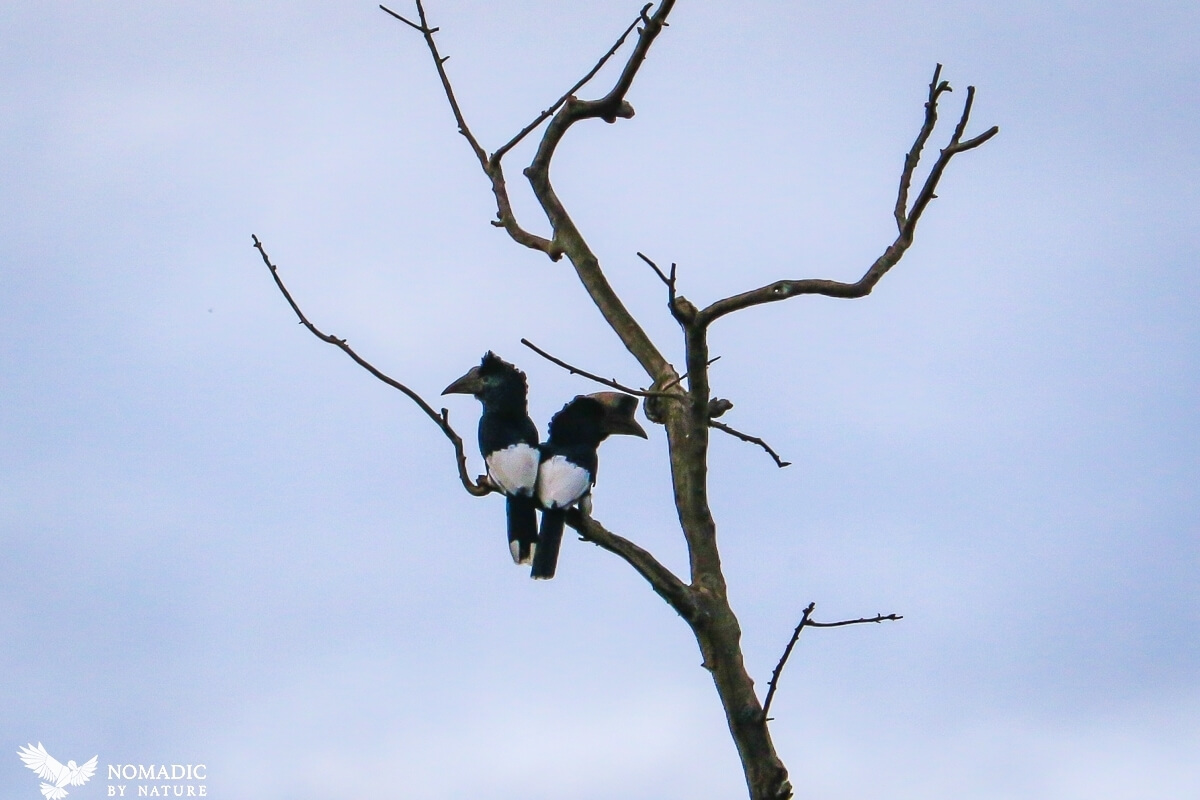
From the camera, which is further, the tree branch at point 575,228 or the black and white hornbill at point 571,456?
the black and white hornbill at point 571,456

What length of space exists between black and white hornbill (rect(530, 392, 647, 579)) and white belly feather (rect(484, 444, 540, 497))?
0.14 ft

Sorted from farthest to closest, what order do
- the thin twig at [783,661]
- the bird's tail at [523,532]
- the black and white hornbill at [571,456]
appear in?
the bird's tail at [523,532] → the black and white hornbill at [571,456] → the thin twig at [783,661]

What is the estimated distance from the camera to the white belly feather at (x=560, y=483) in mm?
5797

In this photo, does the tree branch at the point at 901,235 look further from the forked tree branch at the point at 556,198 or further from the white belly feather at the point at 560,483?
the white belly feather at the point at 560,483

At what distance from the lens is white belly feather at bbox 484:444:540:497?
19.3 feet

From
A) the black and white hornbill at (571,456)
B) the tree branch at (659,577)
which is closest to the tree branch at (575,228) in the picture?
the tree branch at (659,577)

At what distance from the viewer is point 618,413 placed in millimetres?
6309

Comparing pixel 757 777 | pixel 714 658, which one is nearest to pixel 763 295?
pixel 714 658

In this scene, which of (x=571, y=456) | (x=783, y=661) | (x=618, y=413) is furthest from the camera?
(x=618, y=413)

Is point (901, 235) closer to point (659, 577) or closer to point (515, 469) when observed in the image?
point (659, 577)

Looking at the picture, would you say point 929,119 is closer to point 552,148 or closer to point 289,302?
point 552,148

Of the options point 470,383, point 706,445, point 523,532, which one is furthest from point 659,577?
point 470,383

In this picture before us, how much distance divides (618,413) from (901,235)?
2.36 meters

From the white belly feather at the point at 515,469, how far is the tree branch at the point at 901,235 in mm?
2102
